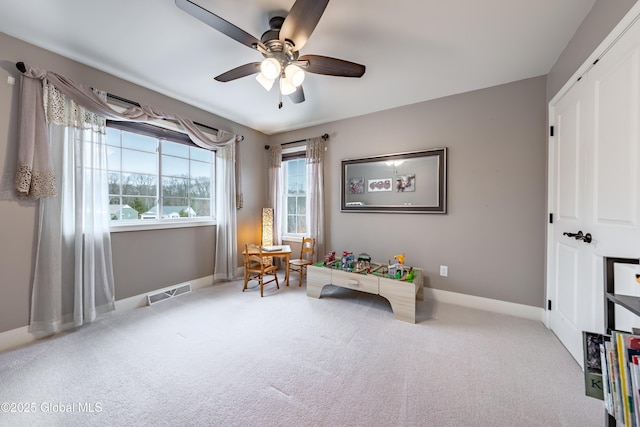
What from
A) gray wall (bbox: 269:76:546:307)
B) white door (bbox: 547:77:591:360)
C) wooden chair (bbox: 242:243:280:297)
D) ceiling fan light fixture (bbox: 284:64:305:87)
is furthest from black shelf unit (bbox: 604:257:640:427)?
wooden chair (bbox: 242:243:280:297)

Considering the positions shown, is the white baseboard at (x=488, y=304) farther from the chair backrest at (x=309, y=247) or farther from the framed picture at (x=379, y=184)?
the chair backrest at (x=309, y=247)

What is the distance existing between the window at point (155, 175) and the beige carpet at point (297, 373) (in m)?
1.24

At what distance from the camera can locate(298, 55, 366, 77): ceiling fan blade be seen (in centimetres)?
172

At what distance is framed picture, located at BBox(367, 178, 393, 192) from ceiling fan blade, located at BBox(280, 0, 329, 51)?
6.74ft

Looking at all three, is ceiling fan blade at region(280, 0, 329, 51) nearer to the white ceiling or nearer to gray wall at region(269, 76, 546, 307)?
the white ceiling

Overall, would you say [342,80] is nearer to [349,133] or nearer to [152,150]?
[349,133]

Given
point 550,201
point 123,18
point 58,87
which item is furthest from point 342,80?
point 58,87

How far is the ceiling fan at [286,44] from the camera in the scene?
4.35 ft

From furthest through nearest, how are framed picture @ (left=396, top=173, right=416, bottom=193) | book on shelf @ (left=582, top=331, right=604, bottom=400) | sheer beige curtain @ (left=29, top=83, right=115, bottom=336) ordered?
1. framed picture @ (left=396, top=173, right=416, bottom=193)
2. sheer beige curtain @ (left=29, top=83, right=115, bottom=336)
3. book on shelf @ (left=582, top=331, right=604, bottom=400)

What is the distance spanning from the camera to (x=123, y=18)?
5.60 ft

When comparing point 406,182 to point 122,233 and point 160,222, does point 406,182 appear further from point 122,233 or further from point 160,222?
point 122,233

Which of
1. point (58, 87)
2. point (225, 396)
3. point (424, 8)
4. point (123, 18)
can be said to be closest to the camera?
point (225, 396)

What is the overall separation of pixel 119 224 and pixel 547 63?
15.2 ft

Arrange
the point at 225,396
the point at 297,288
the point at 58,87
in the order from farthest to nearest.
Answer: the point at 297,288 → the point at 58,87 → the point at 225,396
